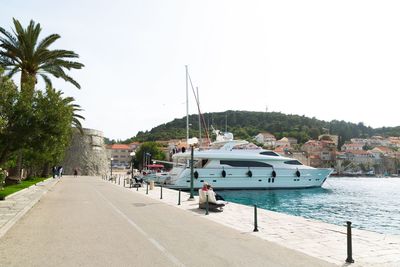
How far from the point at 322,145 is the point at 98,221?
136720 millimetres

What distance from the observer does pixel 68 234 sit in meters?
8.84

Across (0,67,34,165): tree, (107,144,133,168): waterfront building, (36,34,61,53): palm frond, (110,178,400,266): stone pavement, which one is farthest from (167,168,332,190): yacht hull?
(107,144,133,168): waterfront building

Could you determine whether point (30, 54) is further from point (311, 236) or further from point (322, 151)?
point (322, 151)

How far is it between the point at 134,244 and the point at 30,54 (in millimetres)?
20524

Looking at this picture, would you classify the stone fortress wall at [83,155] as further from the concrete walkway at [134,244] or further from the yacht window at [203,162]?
the concrete walkway at [134,244]

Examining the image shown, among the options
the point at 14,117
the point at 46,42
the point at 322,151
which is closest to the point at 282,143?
the point at 322,151

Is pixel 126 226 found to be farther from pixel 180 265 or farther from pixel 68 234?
pixel 180 265

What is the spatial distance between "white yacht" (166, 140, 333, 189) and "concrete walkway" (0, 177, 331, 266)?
2315cm

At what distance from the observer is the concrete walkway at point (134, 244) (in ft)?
20.9

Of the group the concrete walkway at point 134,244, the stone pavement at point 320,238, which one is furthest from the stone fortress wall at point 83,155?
the stone pavement at point 320,238

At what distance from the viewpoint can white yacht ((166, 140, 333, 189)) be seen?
1385 inches

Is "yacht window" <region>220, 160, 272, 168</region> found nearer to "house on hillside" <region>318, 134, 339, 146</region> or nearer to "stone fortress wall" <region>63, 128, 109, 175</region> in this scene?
"stone fortress wall" <region>63, 128, 109, 175</region>

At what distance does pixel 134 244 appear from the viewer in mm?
7734

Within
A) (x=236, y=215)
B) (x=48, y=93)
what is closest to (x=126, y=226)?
(x=236, y=215)
